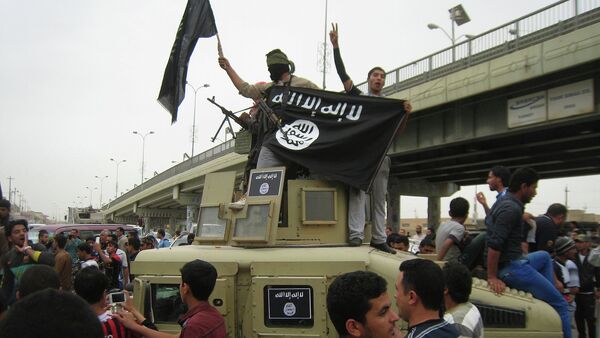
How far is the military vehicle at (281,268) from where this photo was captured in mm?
4090

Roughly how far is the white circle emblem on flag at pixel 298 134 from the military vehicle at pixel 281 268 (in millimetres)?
396

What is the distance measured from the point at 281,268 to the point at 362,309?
5.75 feet

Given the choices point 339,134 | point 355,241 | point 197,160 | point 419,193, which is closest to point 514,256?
point 355,241

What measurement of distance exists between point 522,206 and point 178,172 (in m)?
41.7

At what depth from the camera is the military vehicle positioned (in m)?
4.09

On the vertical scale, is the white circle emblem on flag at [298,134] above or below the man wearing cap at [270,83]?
below

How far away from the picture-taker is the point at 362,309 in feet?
8.11

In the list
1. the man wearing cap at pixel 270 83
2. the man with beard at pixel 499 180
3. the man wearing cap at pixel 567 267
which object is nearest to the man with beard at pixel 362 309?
the man with beard at pixel 499 180

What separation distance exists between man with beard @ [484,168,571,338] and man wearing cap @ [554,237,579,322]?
3.00 meters

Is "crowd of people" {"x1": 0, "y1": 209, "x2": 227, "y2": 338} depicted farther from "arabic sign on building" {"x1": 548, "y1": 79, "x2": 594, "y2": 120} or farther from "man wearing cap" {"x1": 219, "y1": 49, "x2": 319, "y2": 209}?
"arabic sign on building" {"x1": 548, "y1": 79, "x2": 594, "y2": 120}

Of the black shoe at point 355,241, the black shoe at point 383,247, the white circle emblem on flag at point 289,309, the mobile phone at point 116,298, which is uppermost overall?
the black shoe at point 355,241

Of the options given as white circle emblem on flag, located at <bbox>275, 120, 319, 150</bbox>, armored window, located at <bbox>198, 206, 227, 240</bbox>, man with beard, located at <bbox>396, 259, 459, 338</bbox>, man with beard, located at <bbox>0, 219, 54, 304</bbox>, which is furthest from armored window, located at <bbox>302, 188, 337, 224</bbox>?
man with beard, located at <bbox>0, 219, 54, 304</bbox>

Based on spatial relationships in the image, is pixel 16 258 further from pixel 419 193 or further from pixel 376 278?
pixel 419 193

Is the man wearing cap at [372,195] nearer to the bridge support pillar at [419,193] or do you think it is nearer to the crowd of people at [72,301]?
the crowd of people at [72,301]
